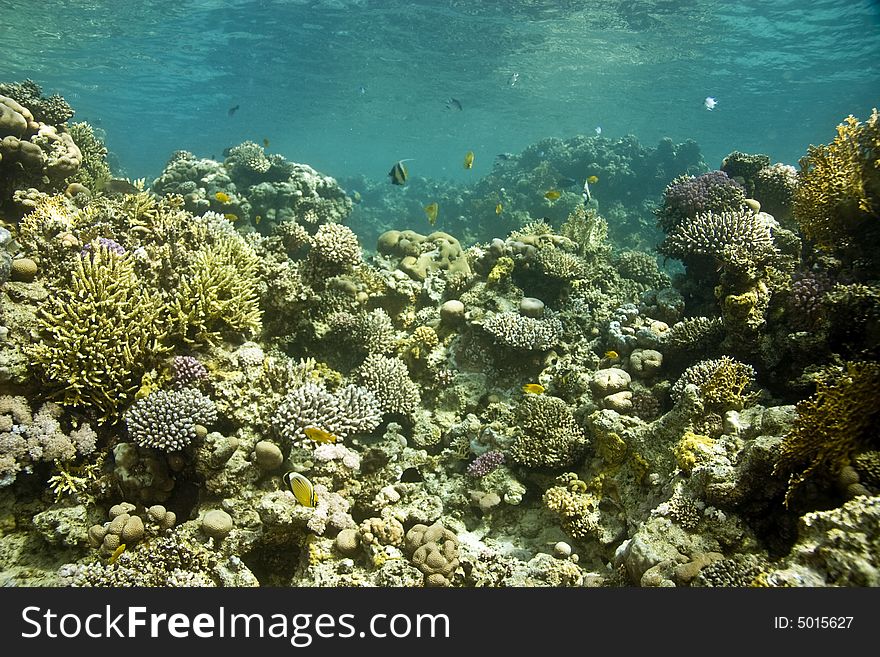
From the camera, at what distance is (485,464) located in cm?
582

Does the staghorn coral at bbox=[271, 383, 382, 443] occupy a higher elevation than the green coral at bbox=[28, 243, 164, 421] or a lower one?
lower

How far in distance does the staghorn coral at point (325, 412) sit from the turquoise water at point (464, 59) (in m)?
19.0

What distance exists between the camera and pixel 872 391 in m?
3.30

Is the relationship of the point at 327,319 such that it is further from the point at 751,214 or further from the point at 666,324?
the point at 751,214

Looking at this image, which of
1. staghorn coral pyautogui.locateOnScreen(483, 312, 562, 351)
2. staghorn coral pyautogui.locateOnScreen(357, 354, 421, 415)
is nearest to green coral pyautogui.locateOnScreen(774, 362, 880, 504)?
staghorn coral pyautogui.locateOnScreen(483, 312, 562, 351)

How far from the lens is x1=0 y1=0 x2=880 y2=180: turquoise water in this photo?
2523 cm

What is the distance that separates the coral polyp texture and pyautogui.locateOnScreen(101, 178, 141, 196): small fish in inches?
56.0

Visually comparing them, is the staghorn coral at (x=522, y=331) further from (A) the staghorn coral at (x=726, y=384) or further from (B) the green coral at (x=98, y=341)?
(B) the green coral at (x=98, y=341)

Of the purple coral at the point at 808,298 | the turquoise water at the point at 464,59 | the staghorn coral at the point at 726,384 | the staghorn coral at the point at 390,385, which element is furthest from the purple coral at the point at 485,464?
the turquoise water at the point at 464,59

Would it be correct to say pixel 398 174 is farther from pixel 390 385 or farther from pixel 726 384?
pixel 726 384

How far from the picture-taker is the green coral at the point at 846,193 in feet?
18.2

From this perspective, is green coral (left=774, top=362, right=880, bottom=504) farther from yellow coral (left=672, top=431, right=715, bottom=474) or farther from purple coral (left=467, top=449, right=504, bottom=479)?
purple coral (left=467, top=449, right=504, bottom=479)

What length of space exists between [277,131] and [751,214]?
8210 centimetres

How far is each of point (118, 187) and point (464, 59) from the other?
2934 cm
